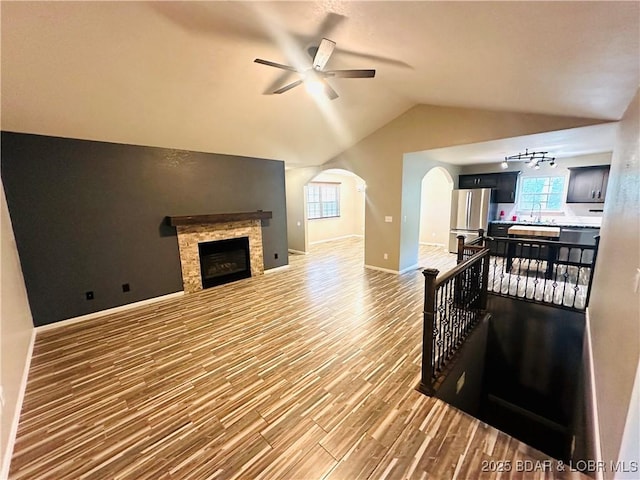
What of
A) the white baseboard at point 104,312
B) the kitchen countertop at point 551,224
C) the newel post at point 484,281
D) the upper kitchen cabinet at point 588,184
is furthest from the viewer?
the upper kitchen cabinet at point 588,184

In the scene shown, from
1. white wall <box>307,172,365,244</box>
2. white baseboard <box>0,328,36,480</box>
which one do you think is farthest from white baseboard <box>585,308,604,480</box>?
white wall <box>307,172,365,244</box>

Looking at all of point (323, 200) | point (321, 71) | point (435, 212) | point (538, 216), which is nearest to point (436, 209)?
point (435, 212)

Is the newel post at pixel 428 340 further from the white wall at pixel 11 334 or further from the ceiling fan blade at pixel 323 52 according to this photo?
the white wall at pixel 11 334

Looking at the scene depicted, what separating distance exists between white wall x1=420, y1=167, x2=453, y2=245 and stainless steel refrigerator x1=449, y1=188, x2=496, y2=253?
957mm

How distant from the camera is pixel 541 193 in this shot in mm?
6859

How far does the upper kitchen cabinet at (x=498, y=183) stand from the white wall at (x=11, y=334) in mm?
9054

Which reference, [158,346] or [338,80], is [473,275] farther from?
[158,346]

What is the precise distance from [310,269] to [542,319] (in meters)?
4.16

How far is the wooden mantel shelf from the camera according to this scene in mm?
4277

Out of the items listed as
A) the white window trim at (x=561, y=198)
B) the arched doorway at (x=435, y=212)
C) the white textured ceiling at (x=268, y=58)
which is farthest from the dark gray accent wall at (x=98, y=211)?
the white window trim at (x=561, y=198)

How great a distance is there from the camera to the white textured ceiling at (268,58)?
1556 millimetres

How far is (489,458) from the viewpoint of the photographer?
1.66 metres

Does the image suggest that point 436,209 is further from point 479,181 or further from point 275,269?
point 275,269

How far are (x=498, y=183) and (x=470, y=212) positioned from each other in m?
1.53
